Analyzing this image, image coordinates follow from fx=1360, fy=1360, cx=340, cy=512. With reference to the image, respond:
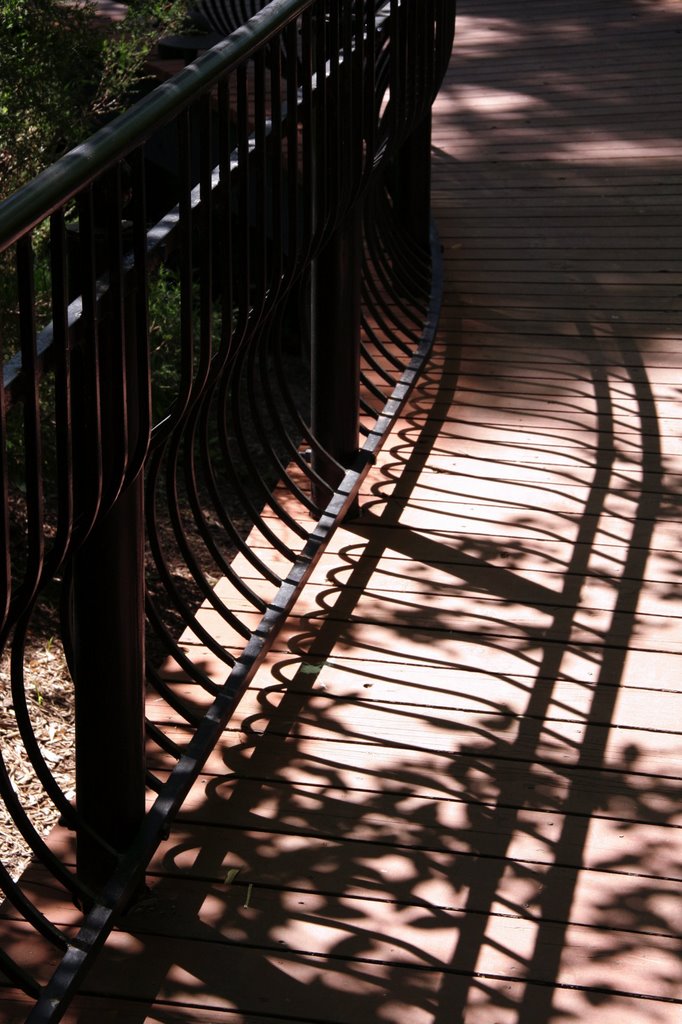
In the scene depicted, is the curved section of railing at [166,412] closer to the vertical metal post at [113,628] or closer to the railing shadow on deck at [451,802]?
the vertical metal post at [113,628]

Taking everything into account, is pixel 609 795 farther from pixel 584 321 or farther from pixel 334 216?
pixel 584 321

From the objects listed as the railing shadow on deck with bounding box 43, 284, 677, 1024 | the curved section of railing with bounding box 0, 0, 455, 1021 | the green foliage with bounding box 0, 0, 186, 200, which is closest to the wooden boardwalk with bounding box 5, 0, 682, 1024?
the railing shadow on deck with bounding box 43, 284, 677, 1024

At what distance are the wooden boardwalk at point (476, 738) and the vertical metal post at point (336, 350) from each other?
0.17 m

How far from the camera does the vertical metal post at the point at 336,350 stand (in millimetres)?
3504

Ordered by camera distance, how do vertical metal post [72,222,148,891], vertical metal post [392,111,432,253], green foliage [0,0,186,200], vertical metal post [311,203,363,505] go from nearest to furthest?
vertical metal post [72,222,148,891]
vertical metal post [311,203,363,505]
green foliage [0,0,186,200]
vertical metal post [392,111,432,253]

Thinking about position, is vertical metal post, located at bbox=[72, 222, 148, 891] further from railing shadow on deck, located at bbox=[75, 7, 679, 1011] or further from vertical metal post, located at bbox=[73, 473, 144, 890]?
railing shadow on deck, located at bbox=[75, 7, 679, 1011]

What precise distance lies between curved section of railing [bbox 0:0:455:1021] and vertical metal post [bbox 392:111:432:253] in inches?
28.5

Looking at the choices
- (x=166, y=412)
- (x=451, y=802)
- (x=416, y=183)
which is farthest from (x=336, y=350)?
(x=416, y=183)

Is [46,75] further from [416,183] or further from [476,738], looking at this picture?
[476,738]

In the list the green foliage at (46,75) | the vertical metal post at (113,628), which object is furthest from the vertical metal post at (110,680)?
the green foliage at (46,75)

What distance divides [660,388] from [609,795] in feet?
6.91

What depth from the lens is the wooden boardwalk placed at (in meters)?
2.17

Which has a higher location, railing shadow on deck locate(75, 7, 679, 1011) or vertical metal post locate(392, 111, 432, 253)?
vertical metal post locate(392, 111, 432, 253)

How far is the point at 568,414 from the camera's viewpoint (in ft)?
13.9
